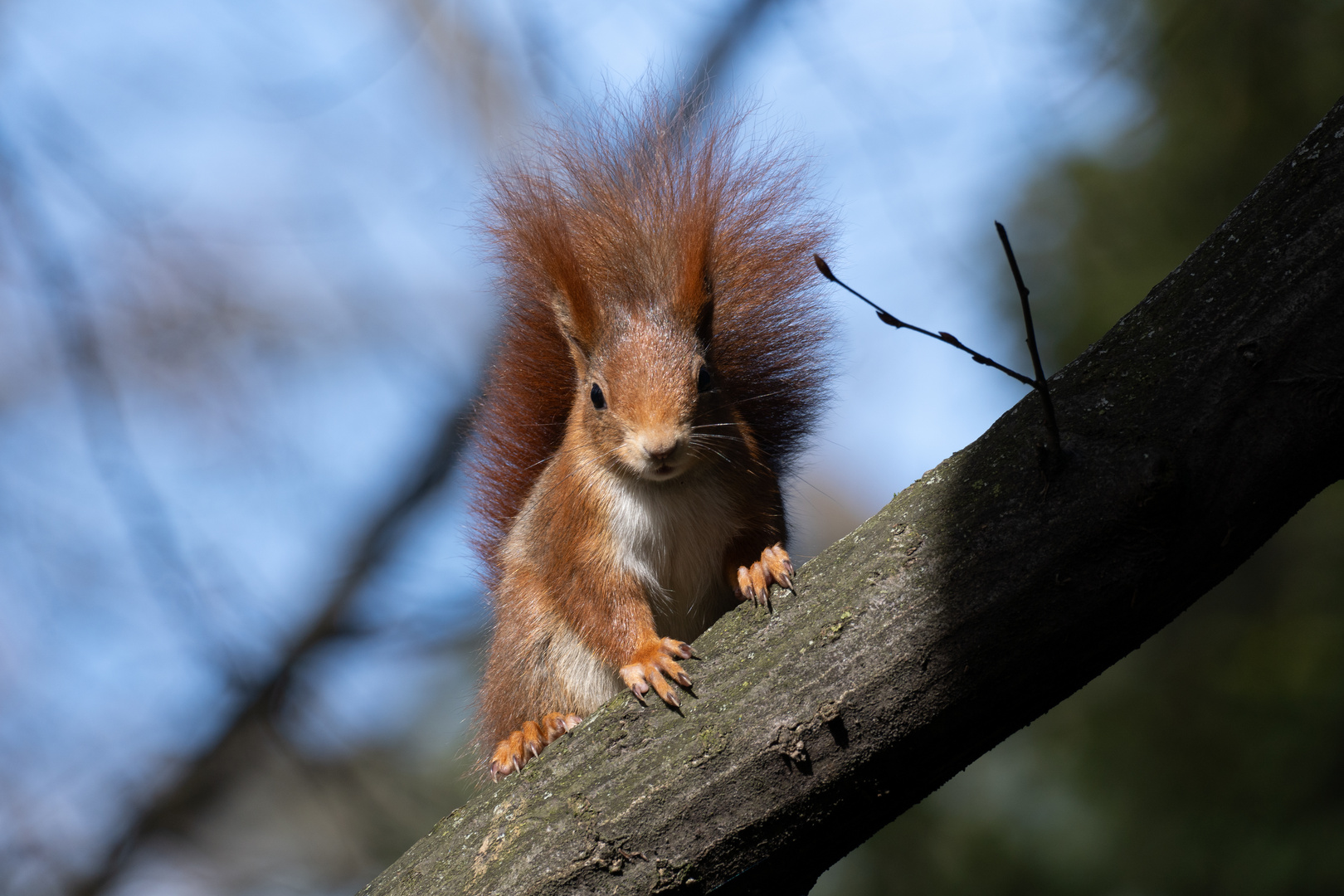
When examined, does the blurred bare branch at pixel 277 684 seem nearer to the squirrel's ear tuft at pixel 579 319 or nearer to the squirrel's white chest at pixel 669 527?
the squirrel's ear tuft at pixel 579 319

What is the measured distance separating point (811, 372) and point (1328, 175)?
4.24ft

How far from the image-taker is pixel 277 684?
4.46 metres

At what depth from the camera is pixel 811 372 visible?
8.08ft

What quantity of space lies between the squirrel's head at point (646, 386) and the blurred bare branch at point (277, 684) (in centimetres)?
199

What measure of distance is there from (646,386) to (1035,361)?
3.44 ft

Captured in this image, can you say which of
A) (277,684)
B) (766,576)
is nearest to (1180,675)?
(766,576)

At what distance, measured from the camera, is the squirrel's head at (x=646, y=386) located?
6.72 feet

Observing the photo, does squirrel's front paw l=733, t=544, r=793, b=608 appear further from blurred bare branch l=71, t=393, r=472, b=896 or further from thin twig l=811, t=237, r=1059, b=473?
blurred bare branch l=71, t=393, r=472, b=896

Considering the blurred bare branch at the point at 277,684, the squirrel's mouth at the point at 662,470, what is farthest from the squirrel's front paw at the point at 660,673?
the blurred bare branch at the point at 277,684

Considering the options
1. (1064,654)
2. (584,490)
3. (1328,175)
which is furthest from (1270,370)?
(584,490)

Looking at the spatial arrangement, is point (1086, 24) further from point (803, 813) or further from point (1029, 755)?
point (803, 813)

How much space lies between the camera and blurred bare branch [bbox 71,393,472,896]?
435 cm

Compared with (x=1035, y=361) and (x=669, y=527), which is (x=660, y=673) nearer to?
(x=669, y=527)

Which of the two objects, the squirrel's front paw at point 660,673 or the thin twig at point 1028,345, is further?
the squirrel's front paw at point 660,673
